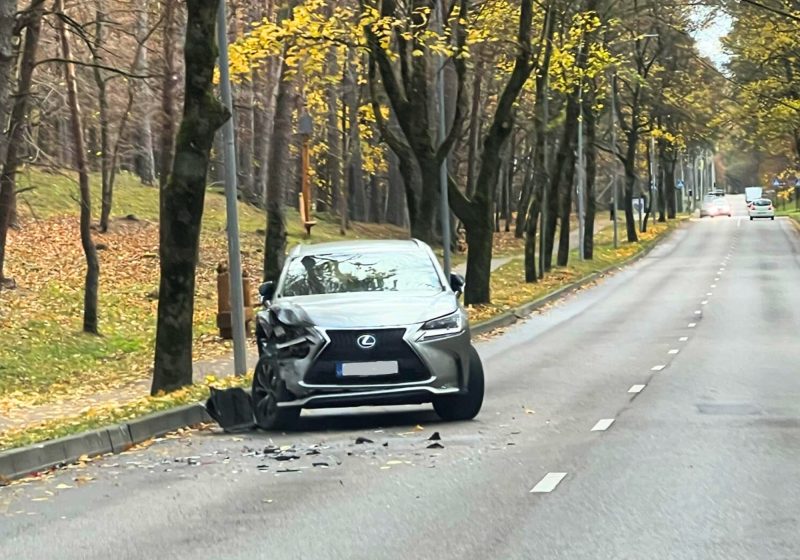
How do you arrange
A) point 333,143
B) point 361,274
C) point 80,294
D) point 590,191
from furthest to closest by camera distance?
point 333,143 < point 590,191 < point 80,294 < point 361,274

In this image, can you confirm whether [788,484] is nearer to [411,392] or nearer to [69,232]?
[411,392]

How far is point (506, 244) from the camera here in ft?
211

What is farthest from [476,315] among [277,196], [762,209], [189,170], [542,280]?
[762,209]

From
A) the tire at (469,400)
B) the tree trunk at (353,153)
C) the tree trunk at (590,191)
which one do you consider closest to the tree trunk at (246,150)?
the tree trunk at (353,153)

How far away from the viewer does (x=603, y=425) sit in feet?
41.0

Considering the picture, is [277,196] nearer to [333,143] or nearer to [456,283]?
[456,283]

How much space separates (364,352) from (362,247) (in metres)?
2.00

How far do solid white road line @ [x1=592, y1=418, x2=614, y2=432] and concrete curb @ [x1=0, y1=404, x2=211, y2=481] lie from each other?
3.96 metres

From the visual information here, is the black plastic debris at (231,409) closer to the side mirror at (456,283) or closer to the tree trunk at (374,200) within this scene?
the side mirror at (456,283)

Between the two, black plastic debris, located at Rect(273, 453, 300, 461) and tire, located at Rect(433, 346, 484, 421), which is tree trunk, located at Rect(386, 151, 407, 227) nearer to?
tire, located at Rect(433, 346, 484, 421)

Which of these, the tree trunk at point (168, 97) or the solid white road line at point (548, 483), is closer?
the solid white road line at point (548, 483)

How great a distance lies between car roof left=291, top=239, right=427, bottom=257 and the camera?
46.3 ft

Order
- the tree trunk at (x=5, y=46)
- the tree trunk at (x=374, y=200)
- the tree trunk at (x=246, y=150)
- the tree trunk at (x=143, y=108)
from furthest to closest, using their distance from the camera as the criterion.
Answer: the tree trunk at (x=374, y=200) → the tree trunk at (x=246, y=150) → the tree trunk at (x=143, y=108) → the tree trunk at (x=5, y=46)

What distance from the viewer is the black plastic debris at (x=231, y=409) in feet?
43.8
